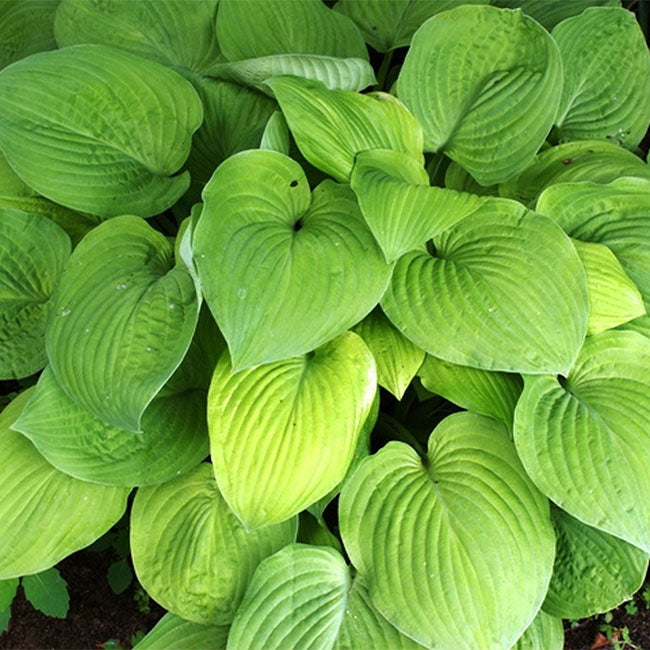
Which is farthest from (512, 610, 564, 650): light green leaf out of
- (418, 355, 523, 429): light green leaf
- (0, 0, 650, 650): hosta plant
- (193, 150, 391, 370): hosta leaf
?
(193, 150, 391, 370): hosta leaf

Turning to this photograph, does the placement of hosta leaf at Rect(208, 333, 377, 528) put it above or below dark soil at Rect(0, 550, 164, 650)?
above

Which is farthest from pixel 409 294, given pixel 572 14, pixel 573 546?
pixel 572 14

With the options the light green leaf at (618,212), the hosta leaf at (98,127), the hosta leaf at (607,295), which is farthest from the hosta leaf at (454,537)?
the hosta leaf at (98,127)

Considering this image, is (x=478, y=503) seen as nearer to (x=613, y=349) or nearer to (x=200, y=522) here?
(x=613, y=349)

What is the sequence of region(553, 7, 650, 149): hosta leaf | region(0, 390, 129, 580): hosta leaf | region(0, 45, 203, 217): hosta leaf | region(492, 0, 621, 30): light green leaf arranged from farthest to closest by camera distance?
region(492, 0, 621, 30): light green leaf → region(553, 7, 650, 149): hosta leaf → region(0, 45, 203, 217): hosta leaf → region(0, 390, 129, 580): hosta leaf

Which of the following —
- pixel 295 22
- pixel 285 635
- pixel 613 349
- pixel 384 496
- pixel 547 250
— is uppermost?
pixel 295 22

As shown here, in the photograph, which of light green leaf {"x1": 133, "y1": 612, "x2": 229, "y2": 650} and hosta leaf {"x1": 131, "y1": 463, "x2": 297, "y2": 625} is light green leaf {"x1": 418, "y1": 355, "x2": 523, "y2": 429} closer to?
hosta leaf {"x1": 131, "y1": 463, "x2": 297, "y2": 625}

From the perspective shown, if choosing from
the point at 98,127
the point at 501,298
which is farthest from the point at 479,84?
the point at 98,127

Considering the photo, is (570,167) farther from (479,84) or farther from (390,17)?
(390,17)
